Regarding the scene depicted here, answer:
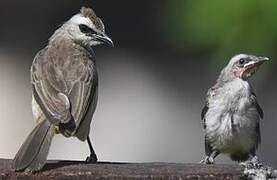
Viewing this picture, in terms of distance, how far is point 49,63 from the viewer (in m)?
5.75

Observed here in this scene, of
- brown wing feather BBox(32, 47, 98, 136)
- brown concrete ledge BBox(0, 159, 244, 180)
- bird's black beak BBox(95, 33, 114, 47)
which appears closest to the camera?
brown concrete ledge BBox(0, 159, 244, 180)

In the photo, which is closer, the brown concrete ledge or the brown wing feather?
the brown concrete ledge

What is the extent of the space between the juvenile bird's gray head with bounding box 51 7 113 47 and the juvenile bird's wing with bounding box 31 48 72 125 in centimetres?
35

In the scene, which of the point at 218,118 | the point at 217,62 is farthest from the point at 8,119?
the point at 217,62

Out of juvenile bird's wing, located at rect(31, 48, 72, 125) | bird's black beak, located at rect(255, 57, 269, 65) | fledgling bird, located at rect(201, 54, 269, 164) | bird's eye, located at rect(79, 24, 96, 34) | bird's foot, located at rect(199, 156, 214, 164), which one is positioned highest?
bird's eye, located at rect(79, 24, 96, 34)

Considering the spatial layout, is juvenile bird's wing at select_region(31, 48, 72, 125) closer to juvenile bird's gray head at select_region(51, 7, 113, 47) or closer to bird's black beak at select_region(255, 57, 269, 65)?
juvenile bird's gray head at select_region(51, 7, 113, 47)

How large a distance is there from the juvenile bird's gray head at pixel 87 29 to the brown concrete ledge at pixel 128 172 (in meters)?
2.17

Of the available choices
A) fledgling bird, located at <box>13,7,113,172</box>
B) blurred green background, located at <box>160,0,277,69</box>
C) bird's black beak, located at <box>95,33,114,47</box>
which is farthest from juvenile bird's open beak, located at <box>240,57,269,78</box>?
blurred green background, located at <box>160,0,277,69</box>

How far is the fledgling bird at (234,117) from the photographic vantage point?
7133 millimetres

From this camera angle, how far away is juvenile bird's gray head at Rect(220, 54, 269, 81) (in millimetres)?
6801

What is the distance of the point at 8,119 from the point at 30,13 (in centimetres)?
109

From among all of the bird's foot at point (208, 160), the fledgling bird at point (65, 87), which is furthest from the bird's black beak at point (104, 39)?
the bird's foot at point (208, 160)

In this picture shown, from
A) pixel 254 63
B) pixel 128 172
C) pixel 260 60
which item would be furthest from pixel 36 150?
pixel 254 63

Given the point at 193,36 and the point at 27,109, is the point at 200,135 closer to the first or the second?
the point at 27,109
